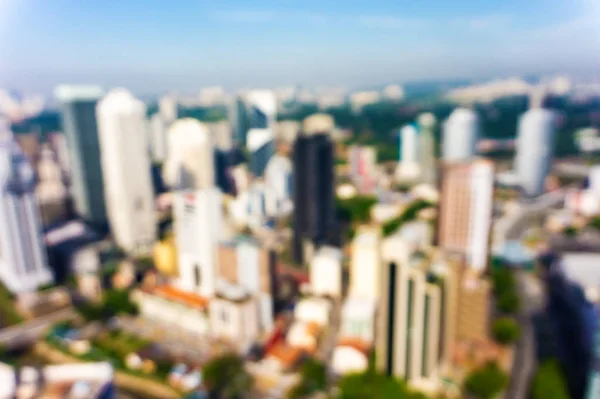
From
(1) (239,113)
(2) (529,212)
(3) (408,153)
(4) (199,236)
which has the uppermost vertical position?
(1) (239,113)

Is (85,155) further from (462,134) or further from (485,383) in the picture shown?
(485,383)

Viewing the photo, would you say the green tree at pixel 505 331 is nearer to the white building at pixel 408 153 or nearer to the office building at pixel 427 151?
the white building at pixel 408 153

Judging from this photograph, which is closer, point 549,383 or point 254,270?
point 549,383

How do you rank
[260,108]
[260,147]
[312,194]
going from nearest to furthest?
1. [260,108]
2. [260,147]
3. [312,194]

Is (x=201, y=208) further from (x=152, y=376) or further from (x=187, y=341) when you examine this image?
(x=152, y=376)

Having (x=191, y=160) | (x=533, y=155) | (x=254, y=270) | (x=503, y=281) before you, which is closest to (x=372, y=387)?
(x=254, y=270)

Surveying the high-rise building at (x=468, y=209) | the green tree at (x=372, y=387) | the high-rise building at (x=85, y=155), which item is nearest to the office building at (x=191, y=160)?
the high-rise building at (x=85, y=155)
